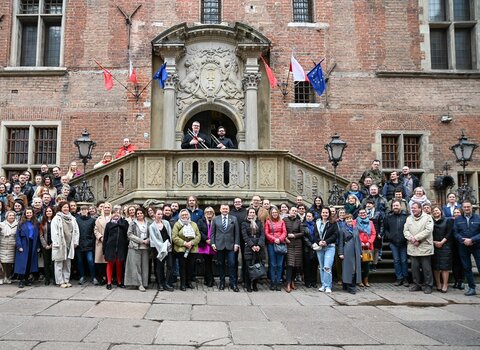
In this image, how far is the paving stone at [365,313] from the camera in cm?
638

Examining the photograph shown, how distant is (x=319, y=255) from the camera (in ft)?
28.6

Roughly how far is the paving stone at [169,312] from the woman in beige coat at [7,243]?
3.45 metres

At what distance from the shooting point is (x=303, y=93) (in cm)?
1487

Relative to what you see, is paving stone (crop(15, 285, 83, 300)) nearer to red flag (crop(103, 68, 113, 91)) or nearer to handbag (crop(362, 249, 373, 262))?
handbag (crop(362, 249, 373, 262))

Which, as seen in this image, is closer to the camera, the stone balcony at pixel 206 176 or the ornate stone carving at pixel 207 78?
the stone balcony at pixel 206 176

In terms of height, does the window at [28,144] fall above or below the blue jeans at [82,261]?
above

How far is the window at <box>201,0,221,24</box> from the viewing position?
15023mm

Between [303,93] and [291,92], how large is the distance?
1.65ft

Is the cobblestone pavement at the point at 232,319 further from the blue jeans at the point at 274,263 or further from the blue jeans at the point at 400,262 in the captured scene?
the blue jeans at the point at 400,262

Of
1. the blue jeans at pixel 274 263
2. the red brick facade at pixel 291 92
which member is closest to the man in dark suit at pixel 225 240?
the blue jeans at pixel 274 263

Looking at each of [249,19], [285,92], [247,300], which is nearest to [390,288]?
[247,300]

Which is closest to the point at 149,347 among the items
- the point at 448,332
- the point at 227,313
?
the point at 227,313

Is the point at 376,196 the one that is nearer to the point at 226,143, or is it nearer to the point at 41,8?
the point at 226,143

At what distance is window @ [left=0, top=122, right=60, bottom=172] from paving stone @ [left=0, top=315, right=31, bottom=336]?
925 centimetres
